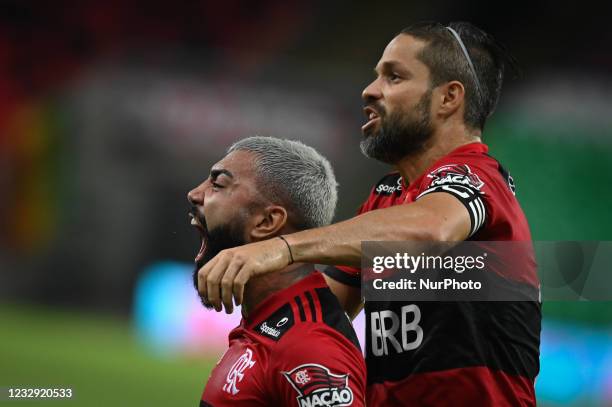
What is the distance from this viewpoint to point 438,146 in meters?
3.70

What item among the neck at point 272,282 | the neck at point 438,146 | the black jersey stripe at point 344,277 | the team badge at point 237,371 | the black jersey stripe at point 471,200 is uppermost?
the neck at point 438,146

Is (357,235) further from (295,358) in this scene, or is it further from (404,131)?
(404,131)

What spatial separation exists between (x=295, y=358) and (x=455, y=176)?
86 centimetres

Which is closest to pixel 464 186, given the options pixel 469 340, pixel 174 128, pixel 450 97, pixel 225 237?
pixel 469 340

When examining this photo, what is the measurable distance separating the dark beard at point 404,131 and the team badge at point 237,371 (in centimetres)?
106

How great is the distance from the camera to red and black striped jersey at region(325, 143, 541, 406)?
329 centimetres

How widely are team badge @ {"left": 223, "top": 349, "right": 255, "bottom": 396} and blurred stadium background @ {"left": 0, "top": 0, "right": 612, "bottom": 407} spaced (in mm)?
8917

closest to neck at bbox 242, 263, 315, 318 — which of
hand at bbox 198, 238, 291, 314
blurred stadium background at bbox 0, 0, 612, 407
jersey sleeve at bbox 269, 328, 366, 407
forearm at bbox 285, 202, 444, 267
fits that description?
jersey sleeve at bbox 269, 328, 366, 407

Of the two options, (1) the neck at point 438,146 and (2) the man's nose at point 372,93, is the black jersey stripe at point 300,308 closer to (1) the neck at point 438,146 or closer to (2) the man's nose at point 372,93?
(1) the neck at point 438,146

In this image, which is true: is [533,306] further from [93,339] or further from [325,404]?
[93,339]

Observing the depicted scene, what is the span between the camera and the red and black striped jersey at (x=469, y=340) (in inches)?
130

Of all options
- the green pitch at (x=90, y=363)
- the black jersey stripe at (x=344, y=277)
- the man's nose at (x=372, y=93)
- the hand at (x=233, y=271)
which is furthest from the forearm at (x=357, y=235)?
the green pitch at (x=90, y=363)

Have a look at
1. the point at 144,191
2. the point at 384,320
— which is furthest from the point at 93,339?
the point at 384,320

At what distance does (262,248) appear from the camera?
267 centimetres
